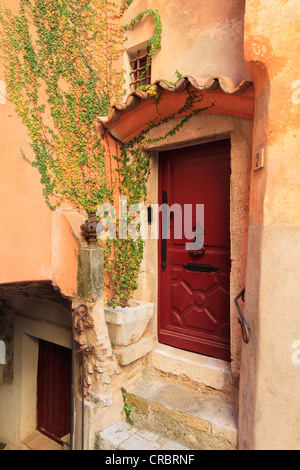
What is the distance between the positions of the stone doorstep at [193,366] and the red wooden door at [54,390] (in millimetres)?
1985

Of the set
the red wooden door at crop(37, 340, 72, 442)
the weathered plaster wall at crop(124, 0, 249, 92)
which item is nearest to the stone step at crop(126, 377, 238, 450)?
the red wooden door at crop(37, 340, 72, 442)

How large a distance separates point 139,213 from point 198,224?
2.56 feet

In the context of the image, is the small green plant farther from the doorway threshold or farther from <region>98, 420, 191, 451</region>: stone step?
the doorway threshold

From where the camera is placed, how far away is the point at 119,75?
12.7 ft

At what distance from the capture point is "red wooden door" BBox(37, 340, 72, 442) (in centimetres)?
480

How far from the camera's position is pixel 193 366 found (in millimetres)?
3178

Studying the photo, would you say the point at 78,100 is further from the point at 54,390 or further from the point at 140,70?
the point at 54,390

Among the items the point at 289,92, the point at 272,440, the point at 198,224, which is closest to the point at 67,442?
the point at 272,440

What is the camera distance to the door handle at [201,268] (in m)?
3.28

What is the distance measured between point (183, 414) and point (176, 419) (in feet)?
0.38

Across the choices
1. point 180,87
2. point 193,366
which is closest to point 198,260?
point 193,366

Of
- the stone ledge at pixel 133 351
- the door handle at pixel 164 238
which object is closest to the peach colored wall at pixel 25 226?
the stone ledge at pixel 133 351

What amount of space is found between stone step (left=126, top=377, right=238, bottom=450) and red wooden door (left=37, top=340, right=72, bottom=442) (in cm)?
200

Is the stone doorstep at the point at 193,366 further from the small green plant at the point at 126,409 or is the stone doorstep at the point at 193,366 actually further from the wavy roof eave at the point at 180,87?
the wavy roof eave at the point at 180,87
